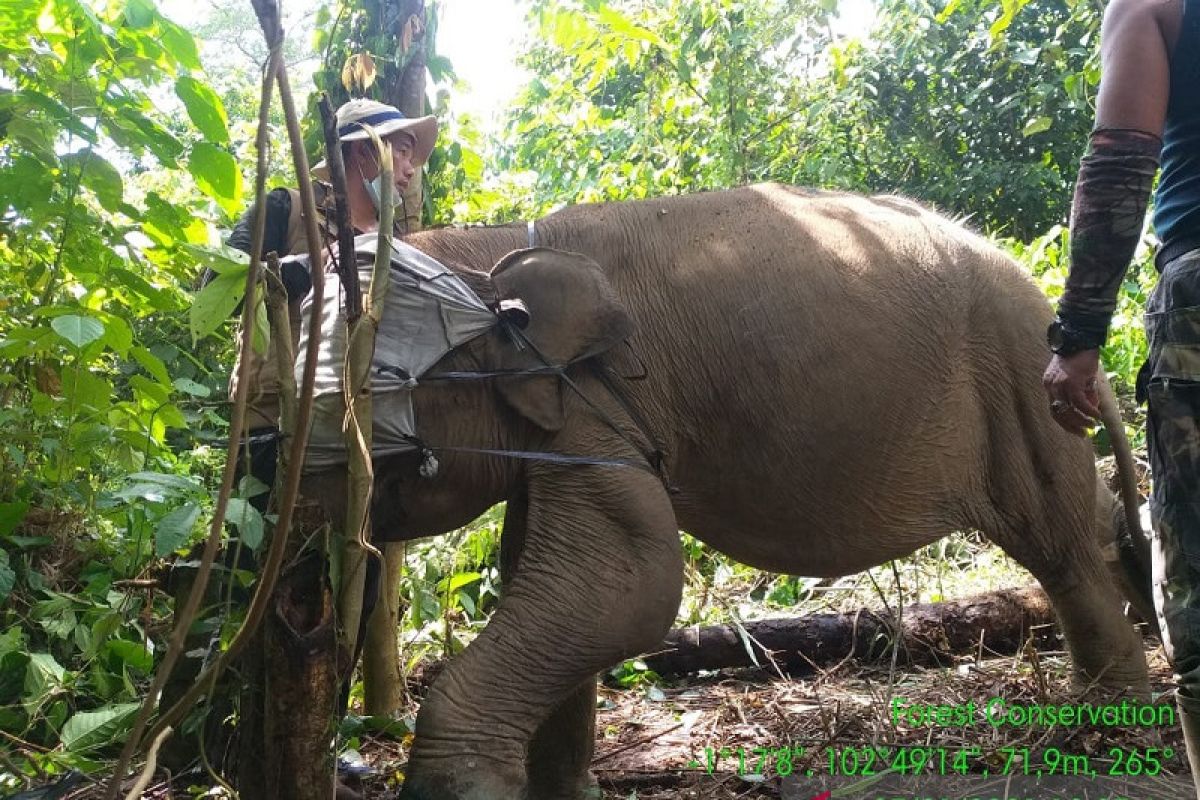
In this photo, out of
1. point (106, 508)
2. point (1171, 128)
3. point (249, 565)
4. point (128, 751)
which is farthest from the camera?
point (106, 508)

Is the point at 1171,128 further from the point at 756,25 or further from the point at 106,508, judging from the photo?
the point at 756,25

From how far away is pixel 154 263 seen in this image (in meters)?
3.57

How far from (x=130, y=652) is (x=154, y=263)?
4.62 feet

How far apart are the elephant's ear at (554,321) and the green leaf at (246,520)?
31.8 inches

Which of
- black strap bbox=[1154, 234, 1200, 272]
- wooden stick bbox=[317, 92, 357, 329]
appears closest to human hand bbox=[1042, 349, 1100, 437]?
black strap bbox=[1154, 234, 1200, 272]

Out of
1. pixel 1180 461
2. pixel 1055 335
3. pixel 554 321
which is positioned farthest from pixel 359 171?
pixel 1180 461

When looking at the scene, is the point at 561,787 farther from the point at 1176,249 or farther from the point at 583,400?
the point at 1176,249

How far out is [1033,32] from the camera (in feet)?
38.3

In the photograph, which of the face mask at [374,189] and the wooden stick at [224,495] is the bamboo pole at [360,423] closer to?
the wooden stick at [224,495]

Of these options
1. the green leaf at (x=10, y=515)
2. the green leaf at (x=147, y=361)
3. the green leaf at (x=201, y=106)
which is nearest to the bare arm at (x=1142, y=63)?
the green leaf at (x=201, y=106)

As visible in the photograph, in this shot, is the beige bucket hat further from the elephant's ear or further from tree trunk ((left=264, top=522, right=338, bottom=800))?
tree trunk ((left=264, top=522, right=338, bottom=800))

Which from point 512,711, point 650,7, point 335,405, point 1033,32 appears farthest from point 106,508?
point 1033,32

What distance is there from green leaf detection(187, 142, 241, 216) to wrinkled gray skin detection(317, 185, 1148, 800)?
25.0 inches

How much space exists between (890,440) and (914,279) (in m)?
0.51
